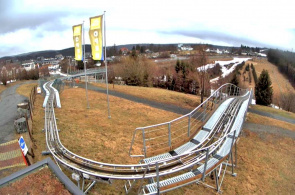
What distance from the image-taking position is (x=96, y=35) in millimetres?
10148

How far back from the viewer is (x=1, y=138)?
902 cm

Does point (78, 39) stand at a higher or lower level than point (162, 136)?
higher

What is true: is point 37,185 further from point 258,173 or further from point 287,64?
point 287,64

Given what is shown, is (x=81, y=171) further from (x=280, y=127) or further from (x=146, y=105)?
(x=280, y=127)

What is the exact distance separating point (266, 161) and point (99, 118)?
30.6 ft

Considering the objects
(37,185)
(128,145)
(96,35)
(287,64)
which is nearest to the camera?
(37,185)

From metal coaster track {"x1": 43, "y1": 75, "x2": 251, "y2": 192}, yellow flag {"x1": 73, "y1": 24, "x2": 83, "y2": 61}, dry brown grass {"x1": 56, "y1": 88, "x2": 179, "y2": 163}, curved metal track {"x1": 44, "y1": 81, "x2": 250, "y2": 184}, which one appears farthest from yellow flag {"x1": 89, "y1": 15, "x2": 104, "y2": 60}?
curved metal track {"x1": 44, "y1": 81, "x2": 250, "y2": 184}

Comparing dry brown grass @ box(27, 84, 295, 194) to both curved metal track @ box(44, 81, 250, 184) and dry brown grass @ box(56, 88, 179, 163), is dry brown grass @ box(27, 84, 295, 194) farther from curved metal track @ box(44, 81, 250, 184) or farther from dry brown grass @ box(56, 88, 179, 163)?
curved metal track @ box(44, 81, 250, 184)

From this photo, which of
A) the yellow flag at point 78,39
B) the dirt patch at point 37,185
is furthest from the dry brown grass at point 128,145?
the yellow flag at point 78,39

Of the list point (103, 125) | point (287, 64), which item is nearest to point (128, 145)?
point (103, 125)

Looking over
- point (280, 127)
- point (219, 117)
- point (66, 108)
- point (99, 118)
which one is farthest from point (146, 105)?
point (280, 127)

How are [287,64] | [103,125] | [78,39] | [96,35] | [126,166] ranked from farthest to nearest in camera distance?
1. [287,64]
2. [78,39]
3. [103,125]
4. [96,35]
5. [126,166]

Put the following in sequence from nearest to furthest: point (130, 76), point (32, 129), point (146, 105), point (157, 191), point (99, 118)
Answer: point (157, 191) < point (32, 129) < point (99, 118) < point (146, 105) < point (130, 76)

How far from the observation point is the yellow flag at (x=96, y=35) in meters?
9.91
